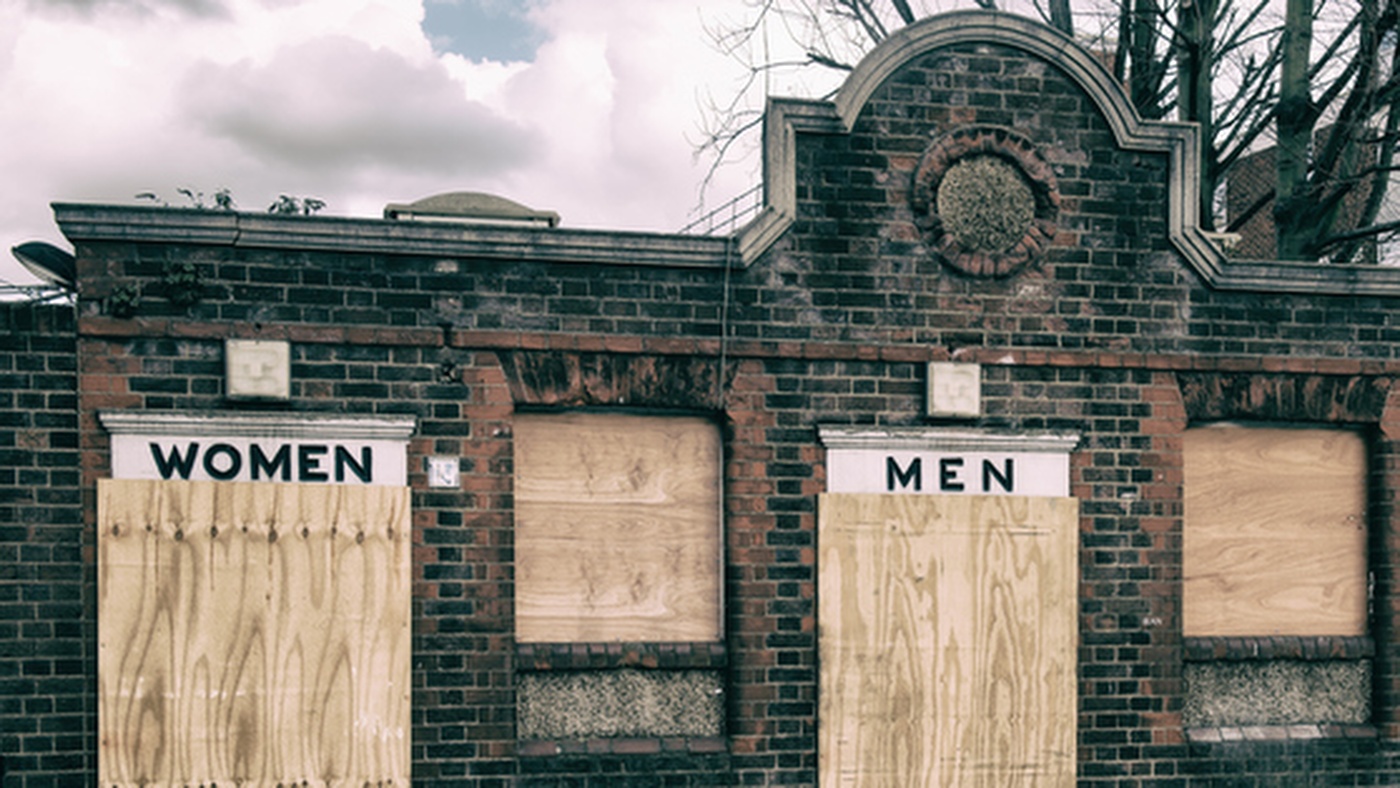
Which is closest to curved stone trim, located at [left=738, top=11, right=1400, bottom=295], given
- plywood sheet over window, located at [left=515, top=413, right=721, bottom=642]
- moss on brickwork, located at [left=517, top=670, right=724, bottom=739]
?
plywood sheet over window, located at [left=515, top=413, right=721, bottom=642]

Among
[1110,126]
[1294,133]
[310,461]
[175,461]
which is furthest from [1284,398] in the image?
[175,461]

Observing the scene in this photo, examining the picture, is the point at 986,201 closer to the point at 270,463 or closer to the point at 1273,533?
the point at 1273,533

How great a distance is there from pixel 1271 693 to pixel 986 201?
12.0 feet

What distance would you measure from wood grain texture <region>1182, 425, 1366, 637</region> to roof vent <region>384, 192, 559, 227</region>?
14.8 feet

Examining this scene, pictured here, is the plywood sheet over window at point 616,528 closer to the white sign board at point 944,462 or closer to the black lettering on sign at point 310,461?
the white sign board at point 944,462

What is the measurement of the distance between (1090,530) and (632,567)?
9.42 ft

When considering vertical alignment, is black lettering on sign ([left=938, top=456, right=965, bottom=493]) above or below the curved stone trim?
below

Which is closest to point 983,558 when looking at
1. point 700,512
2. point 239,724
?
point 700,512

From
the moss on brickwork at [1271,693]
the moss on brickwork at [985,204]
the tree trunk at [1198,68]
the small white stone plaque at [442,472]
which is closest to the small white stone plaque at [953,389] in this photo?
the moss on brickwork at [985,204]

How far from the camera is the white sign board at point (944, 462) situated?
616cm

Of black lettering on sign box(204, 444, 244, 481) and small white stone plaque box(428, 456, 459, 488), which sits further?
small white stone plaque box(428, 456, 459, 488)

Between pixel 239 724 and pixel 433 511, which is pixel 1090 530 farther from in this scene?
pixel 239 724

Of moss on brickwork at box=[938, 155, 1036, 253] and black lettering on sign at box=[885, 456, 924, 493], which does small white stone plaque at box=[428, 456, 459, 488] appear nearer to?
black lettering on sign at box=[885, 456, 924, 493]

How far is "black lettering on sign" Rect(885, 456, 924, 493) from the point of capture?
6219mm
